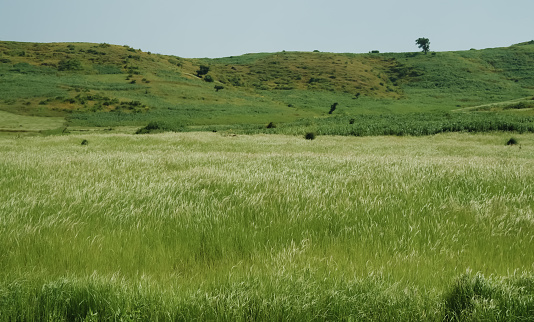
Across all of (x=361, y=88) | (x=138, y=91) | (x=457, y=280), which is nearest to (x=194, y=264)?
(x=457, y=280)

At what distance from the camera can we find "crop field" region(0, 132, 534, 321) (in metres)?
2.24

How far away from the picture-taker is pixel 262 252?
338cm

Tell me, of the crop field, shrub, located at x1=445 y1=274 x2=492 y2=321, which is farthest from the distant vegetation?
shrub, located at x1=445 y1=274 x2=492 y2=321

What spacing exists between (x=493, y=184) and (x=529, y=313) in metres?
5.61

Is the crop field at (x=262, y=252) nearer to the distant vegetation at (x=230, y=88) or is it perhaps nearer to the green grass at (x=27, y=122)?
the distant vegetation at (x=230, y=88)

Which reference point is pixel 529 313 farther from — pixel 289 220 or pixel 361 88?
pixel 361 88

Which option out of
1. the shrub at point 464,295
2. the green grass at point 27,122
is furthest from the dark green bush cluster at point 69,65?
the shrub at point 464,295

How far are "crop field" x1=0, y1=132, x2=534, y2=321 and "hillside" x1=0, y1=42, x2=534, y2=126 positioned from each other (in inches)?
2631

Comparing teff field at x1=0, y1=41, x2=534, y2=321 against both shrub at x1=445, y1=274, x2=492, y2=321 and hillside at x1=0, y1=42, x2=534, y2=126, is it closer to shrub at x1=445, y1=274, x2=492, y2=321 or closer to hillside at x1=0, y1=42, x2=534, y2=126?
shrub at x1=445, y1=274, x2=492, y2=321

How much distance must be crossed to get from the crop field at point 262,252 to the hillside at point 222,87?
6682cm

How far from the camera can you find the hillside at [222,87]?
281ft

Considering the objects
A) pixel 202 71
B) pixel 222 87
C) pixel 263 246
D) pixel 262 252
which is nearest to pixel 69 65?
pixel 202 71

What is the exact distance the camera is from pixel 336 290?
242cm

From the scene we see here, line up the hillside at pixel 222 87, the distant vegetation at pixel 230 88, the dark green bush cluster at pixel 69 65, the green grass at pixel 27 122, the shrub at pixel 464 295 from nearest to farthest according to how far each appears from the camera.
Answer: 1. the shrub at pixel 464 295
2. the green grass at pixel 27 122
3. the distant vegetation at pixel 230 88
4. the hillside at pixel 222 87
5. the dark green bush cluster at pixel 69 65
